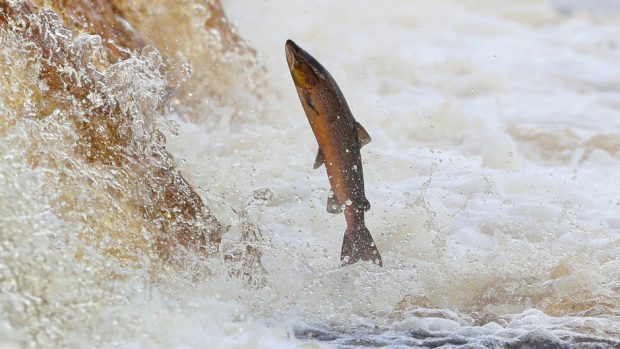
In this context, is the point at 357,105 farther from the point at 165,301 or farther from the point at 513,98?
the point at 165,301

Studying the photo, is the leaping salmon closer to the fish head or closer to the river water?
the fish head

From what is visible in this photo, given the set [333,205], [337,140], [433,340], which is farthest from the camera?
[333,205]

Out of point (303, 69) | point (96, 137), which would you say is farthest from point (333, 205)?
point (96, 137)

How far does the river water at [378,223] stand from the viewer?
257 centimetres

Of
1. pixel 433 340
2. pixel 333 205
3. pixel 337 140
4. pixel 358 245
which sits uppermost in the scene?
pixel 337 140

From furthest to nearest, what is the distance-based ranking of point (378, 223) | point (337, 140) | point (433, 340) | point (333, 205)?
point (378, 223) → point (333, 205) → point (337, 140) → point (433, 340)

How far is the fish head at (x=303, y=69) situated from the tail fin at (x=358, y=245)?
1.75 feet

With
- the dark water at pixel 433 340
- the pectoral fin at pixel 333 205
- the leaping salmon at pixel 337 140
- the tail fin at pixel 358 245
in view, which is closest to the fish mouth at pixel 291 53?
the leaping salmon at pixel 337 140

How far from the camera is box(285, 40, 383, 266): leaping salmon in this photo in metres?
2.85

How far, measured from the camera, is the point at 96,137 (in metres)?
2.98

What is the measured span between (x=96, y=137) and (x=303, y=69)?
2.30ft

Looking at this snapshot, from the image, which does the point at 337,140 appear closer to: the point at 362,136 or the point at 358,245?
the point at 362,136

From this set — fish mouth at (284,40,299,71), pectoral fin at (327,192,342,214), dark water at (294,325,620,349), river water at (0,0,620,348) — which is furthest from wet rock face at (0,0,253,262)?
fish mouth at (284,40,299,71)

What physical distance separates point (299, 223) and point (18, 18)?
1.37 m
